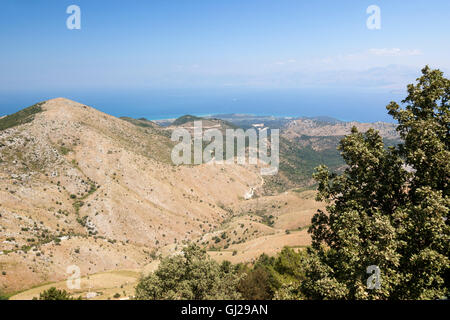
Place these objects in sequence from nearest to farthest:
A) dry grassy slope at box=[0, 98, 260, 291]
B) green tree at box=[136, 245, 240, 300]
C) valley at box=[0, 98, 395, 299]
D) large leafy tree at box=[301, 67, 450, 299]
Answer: large leafy tree at box=[301, 67, 450, 299] → green tree at box=[136, 245, 240, 300] → valley at box=[0, 98, 395, 299] → dry grassy slope at box=[0, 98, 260, 291]

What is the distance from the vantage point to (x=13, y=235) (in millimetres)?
43469

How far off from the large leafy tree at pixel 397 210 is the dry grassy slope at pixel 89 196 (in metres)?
41.6

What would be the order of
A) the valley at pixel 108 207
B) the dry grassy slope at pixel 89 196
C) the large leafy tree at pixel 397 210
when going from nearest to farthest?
the large leafy tree at pixel 397 210 < the valley at pixel 108 207 < the dry grassy slope at pixel 89 196

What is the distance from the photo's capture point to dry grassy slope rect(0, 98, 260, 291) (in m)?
44.7

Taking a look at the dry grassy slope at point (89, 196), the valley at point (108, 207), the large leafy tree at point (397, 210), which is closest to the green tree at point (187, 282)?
the large leafy tree at point (397, 210)

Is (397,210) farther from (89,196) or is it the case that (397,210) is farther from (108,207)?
(89,196)

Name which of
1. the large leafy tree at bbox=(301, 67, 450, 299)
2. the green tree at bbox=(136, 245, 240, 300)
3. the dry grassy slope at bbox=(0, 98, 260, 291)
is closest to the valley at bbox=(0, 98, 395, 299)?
the dry grassy slope at bbox=(0, 98, 260, 291)

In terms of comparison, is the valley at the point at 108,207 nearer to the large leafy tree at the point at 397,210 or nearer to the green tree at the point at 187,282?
the green tree at the point at 187,282

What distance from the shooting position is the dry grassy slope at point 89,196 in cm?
4469

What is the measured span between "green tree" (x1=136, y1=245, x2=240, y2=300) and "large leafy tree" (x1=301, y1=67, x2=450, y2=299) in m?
6.25

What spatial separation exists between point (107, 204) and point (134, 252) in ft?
53.3

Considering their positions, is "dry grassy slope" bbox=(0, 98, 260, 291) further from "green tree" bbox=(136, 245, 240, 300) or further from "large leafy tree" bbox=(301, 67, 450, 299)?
"large leafy tree" bbox=(301, 67, 450, 299)
